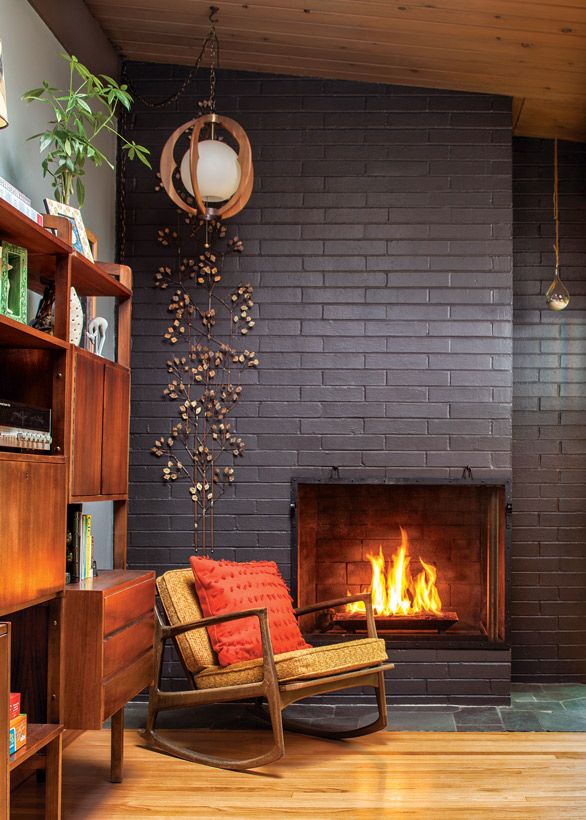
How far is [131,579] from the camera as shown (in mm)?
3367

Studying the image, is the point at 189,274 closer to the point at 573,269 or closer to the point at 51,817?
the point at 573,269

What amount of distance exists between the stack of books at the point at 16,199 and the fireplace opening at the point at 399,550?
2402 millimetres

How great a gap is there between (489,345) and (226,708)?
2.21 m

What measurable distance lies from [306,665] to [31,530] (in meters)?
1.37

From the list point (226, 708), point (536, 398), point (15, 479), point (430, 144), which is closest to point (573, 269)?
point (536, 398)

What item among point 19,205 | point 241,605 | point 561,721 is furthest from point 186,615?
point 19,205

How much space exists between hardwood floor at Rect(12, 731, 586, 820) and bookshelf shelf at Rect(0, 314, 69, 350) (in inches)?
61.2

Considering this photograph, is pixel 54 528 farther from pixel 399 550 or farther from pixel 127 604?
pixel 399 550

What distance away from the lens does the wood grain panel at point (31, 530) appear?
2543 mm

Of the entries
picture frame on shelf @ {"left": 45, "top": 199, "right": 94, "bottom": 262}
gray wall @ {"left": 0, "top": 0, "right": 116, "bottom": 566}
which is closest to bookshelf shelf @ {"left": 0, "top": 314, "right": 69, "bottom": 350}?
picture frame on shelf @ {"left": 45, "top": 199, "right": 94, "bottom": 262}

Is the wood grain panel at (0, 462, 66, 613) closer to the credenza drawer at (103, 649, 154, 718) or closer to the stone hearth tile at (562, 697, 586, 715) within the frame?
the credenza drawer at (103, 649, 154, 718)

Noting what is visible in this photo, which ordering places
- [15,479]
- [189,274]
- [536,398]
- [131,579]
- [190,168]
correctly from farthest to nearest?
[536,398] → [189,274] → [190,168] → [131,579] → [15,479]

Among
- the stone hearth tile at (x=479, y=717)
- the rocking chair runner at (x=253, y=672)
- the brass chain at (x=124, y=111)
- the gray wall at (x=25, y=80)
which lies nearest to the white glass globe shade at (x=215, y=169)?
the gray wall at (x=25, y=80)

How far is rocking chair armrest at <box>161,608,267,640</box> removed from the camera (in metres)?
3.61
